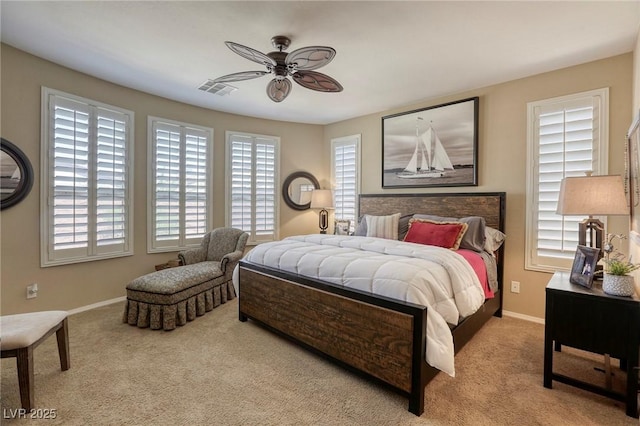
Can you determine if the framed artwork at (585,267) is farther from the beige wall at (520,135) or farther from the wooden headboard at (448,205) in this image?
the wooden headboard at (448,205)

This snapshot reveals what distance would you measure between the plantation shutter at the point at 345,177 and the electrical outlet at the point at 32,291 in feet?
13.2

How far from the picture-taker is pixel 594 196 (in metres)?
2.22

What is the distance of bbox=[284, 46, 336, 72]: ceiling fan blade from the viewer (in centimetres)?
210

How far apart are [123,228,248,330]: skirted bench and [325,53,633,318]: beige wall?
314cm

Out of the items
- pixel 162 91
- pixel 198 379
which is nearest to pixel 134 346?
pixel 198 379

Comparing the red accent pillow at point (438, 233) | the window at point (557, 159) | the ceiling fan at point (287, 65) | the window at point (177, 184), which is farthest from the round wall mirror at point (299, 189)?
the window at point (557, 159)

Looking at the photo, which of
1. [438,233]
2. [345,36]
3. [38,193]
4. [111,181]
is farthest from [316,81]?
[38,193]

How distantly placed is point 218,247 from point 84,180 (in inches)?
67.4

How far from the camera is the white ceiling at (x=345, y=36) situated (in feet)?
7.31

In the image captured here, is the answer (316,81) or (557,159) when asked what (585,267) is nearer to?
(557,159)

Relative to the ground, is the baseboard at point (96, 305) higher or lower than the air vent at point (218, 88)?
lower

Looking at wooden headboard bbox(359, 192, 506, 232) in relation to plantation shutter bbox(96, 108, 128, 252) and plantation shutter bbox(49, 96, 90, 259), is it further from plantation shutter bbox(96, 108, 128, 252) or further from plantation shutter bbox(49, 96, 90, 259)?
plantation shutter bbox(49, 96, 90, 259)

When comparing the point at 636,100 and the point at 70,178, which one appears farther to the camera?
the point at 70,178

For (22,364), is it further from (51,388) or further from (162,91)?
(162,91)
